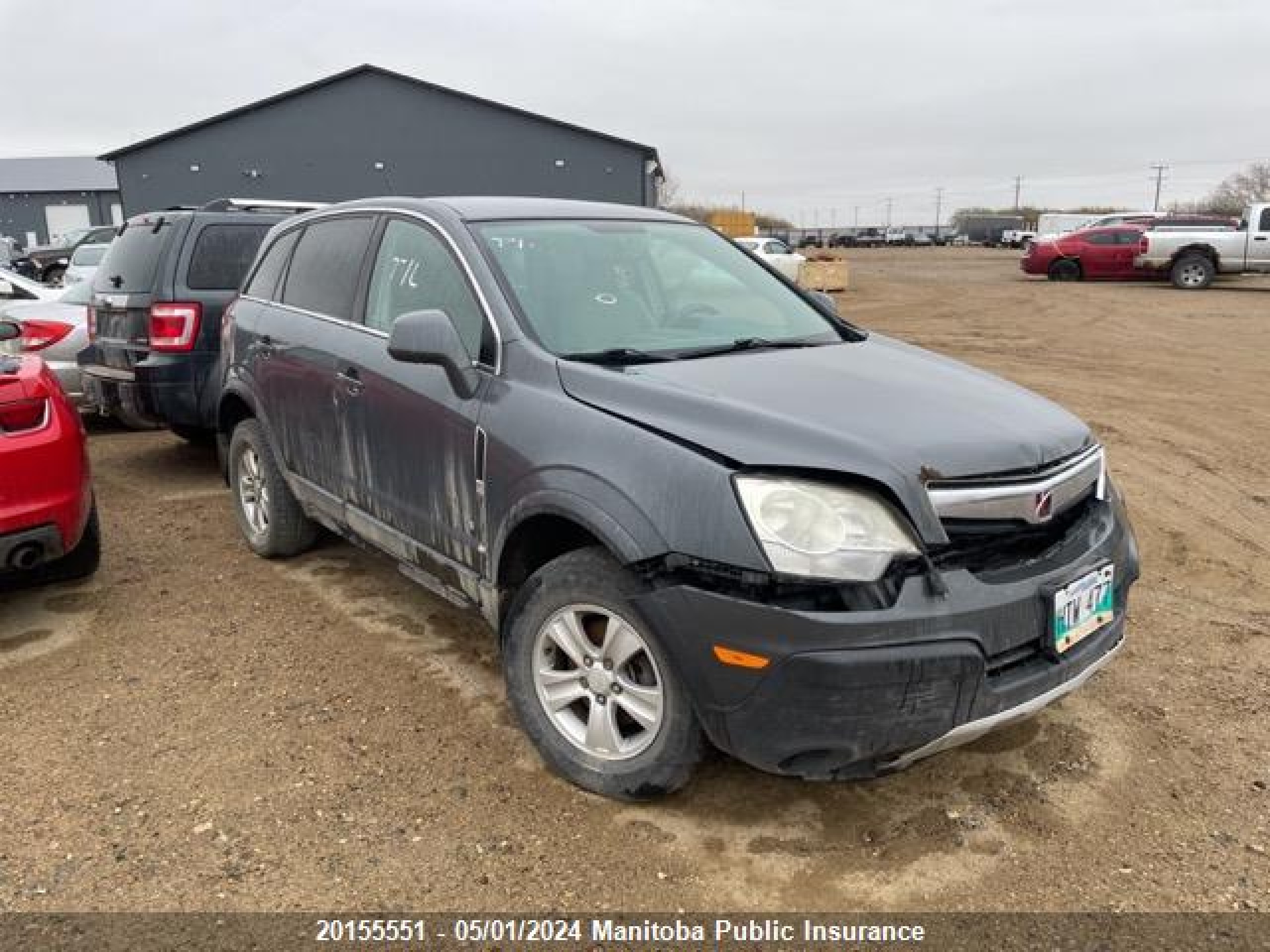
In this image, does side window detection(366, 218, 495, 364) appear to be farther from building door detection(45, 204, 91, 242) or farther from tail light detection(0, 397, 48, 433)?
building door detection(45, 204, 91, 242)

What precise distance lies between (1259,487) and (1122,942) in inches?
191

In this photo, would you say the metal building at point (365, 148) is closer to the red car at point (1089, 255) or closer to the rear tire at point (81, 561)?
the red car at point (1089, 255)

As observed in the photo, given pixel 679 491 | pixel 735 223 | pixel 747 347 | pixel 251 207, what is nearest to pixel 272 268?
pixel 251 207

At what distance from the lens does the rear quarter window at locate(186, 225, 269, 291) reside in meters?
6.17

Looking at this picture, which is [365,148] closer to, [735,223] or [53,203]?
[735,223]

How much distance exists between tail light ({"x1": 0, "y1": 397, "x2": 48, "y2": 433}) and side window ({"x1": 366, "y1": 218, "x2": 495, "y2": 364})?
54.6 inches

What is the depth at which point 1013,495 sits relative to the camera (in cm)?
255

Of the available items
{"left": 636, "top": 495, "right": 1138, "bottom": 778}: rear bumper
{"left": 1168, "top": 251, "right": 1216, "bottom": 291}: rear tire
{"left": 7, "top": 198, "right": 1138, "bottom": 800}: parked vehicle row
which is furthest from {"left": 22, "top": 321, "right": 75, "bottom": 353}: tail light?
{"left": 1168, "top": 251, "right": 1216, "bottom": 291}: rear tire

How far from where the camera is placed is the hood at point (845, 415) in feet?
8.02

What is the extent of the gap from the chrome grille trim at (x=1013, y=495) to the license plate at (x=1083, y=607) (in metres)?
0.20

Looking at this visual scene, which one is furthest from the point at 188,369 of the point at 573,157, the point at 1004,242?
the point at 1004,242

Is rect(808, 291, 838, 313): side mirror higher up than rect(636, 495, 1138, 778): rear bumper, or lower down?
higher up

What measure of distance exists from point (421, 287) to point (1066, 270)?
25.6 m

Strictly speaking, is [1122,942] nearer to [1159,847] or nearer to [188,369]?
[1159,847]
